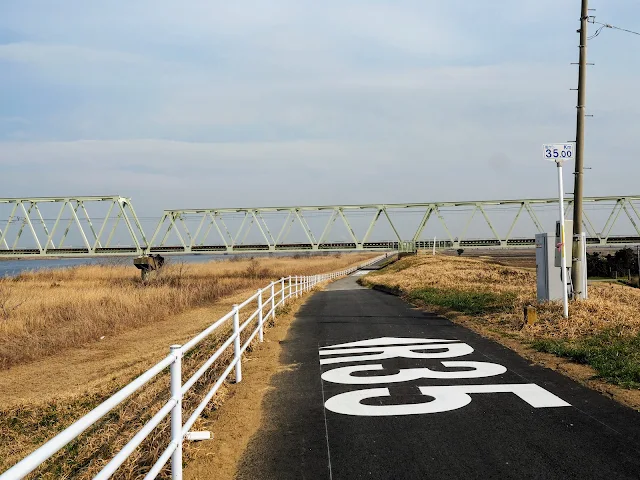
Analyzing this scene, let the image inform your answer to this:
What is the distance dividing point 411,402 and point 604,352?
14.3 feet

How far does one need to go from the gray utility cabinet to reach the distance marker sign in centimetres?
186

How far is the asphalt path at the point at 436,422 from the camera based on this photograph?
5.10 meters

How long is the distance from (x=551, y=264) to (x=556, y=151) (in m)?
3.07

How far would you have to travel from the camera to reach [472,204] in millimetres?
68562

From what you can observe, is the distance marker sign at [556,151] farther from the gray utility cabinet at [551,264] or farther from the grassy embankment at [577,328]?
the grassy embankment at [577,328]

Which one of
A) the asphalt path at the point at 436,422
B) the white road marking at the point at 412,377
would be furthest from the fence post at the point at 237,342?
the white road marking at the point at 412,377

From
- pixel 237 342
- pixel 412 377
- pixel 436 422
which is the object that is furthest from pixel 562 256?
pixel 237 342

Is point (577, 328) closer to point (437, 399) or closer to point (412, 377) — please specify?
point (412, 377)

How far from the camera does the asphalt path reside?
5102 mm

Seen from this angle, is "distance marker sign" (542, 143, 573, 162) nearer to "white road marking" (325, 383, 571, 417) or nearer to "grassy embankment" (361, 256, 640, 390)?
"grassy embankment" (361, 256, 640, 390)

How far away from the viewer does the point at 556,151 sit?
1273 centimetres

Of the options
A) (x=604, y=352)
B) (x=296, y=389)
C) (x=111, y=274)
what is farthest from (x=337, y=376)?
(x=111, y=274)

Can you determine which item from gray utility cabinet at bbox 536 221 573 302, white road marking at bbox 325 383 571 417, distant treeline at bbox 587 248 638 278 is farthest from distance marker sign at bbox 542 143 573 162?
distant treeline at bbox 587 248 638 278

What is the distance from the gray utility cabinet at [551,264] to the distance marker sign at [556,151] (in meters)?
1.86
